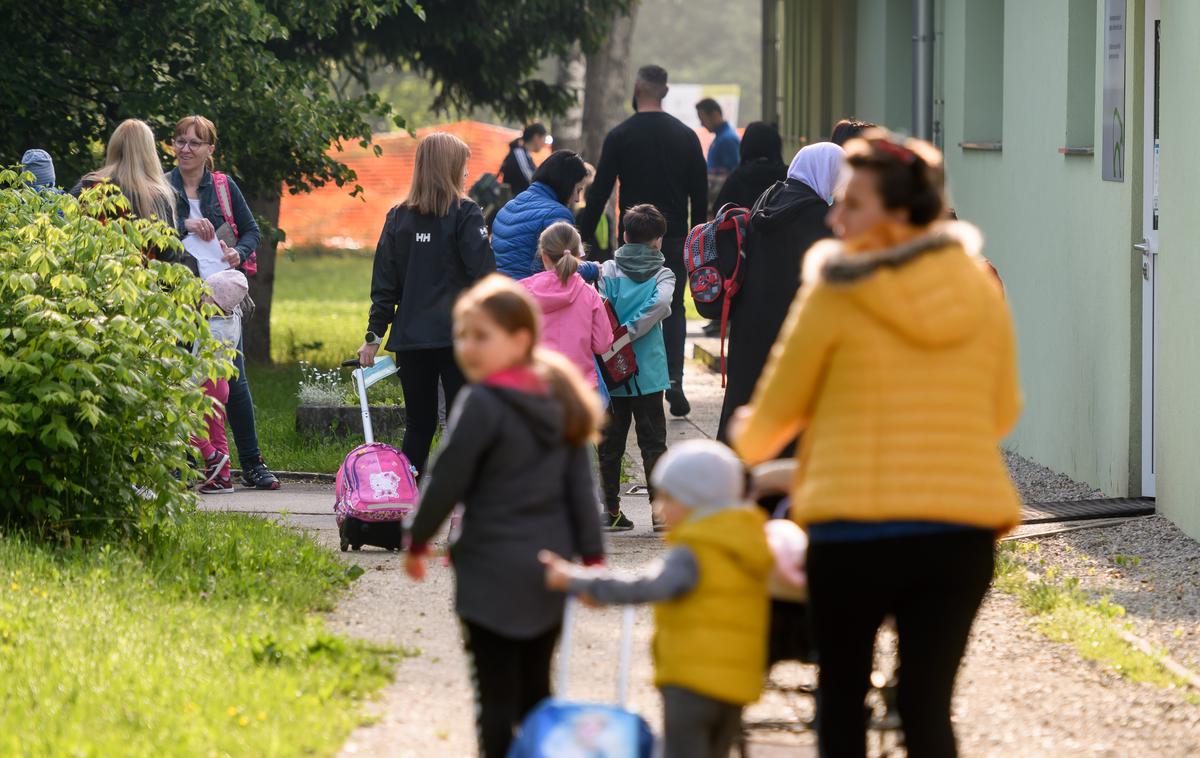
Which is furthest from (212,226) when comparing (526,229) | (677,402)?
(677,402)

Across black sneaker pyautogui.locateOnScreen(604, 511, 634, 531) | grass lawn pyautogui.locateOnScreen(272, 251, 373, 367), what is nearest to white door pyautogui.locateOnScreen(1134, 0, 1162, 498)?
black sneaker pyautogui.locateOnScreen(604, 511, 634, 531)

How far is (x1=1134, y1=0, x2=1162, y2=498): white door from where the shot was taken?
362 inches

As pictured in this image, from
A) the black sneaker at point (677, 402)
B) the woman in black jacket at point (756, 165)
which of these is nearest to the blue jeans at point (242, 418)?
the woman in black jacket at point (756, 165)

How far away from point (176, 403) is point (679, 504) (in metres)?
3.96

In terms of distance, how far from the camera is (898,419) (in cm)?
378

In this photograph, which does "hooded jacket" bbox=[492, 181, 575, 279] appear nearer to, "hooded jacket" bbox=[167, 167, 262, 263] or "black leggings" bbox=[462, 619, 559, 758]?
"hooded jacket" bbox=[167, 167, 262, 263]

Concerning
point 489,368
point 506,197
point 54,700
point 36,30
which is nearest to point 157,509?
point 54,700

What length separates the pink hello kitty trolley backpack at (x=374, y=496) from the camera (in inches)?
311

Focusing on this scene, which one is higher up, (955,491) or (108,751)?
(955,491)

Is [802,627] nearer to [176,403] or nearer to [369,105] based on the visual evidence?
[176,403]

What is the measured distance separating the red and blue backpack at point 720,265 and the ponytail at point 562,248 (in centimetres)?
103

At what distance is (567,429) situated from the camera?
169 inches

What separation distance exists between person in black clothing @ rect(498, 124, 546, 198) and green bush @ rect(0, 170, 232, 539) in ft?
30.9

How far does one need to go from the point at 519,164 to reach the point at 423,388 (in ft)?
31.4
